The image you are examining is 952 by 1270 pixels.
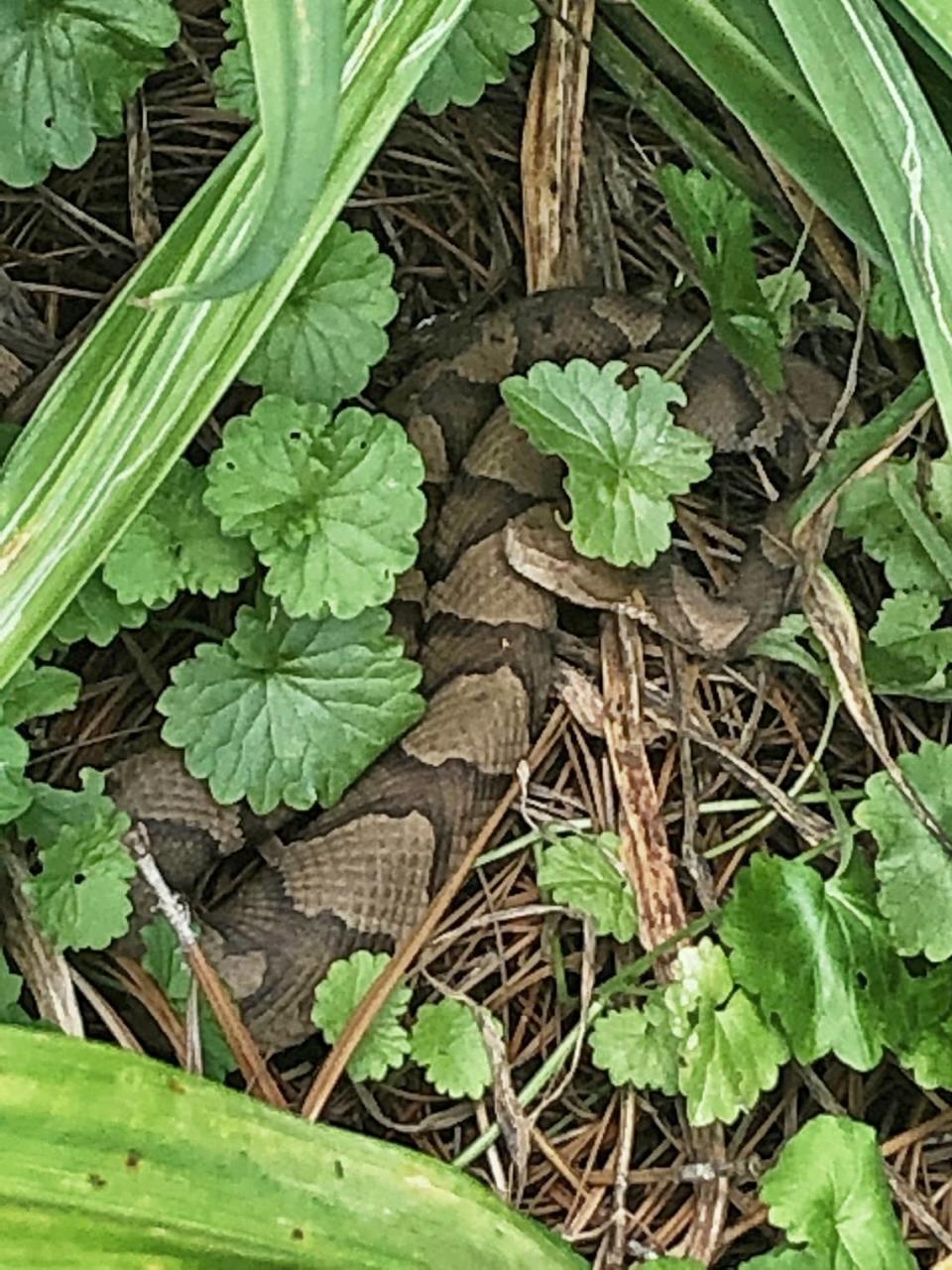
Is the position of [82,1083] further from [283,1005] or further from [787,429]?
[787,429]

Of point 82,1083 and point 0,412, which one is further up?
point 0,412

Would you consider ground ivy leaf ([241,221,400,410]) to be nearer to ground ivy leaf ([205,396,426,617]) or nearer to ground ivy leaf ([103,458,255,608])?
ground ivy leaf ([205,396,426,617])

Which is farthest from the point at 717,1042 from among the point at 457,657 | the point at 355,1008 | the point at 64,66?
the point at 64,66

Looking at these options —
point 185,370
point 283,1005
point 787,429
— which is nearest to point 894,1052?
point 283,1005

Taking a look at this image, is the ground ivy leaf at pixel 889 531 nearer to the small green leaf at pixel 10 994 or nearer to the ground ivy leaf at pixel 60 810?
the ground ivy leaf at pixel 60 810

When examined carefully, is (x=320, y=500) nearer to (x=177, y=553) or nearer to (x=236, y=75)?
(x=177, y=553)

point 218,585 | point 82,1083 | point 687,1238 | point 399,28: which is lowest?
point 687,1238
